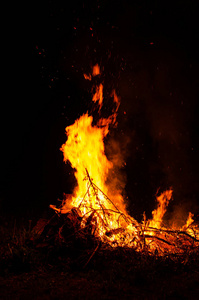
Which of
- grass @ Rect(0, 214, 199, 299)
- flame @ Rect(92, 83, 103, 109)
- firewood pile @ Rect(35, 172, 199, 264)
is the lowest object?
grass @ Rect(0, 214, 199, 299)

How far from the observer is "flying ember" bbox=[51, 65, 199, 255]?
16.2ft

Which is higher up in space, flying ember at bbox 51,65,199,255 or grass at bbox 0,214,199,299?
flying ember at bbox 51,65,199,255

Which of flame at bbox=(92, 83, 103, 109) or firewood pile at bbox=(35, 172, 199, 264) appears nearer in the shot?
firewood pile at bbox=(35, 172, 199, 264)

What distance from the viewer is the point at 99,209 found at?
202 inches

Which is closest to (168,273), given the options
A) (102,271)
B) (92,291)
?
(102,271)

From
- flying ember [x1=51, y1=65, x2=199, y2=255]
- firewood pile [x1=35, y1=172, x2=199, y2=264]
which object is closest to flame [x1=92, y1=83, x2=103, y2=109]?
flying ember [x1=51, y1=65, x2=199, y2=255]

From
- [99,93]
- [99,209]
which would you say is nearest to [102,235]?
[99,209]

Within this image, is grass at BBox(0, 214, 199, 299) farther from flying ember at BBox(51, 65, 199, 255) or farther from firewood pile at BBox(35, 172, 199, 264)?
flying ember at BBox(51, 65, 199, 255)

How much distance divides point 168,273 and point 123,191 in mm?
6695

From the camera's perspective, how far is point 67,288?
3473 millimetres

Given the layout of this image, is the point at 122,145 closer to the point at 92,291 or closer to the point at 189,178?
the point at 189,178

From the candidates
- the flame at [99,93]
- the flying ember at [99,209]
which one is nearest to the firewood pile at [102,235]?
the flying ember at [99,209]

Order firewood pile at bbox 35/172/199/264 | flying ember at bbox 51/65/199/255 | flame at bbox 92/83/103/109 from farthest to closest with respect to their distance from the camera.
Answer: flame at bbox 92/83/103/109 → flying ember at bbox 51/65/199/255 → firewood pile at bbox 35/172/199/264

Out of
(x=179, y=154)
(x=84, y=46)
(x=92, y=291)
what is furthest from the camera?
(x=179, y=154)
